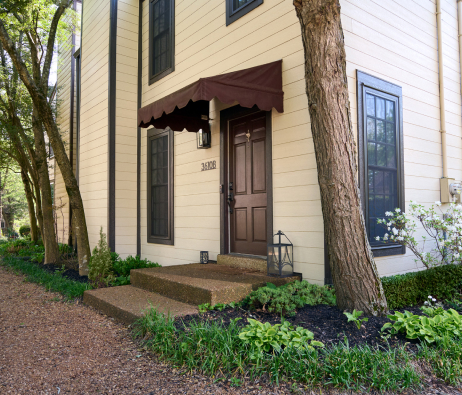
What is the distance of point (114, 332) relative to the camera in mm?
3707

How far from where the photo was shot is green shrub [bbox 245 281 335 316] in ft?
11.6

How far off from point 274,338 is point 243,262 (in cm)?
229

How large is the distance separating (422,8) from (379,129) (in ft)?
7.60

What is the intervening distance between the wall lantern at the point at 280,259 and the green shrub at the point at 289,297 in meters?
0.31

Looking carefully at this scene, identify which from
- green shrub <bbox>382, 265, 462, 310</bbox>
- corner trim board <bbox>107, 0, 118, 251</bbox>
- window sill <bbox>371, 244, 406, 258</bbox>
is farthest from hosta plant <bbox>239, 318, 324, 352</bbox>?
corner trim board <bbox>107, 0, 118, 251</bbox>

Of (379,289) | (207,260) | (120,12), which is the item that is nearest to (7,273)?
(207,260)

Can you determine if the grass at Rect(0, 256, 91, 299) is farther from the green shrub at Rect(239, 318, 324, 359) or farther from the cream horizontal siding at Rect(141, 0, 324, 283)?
the green shrub at Rect(239, 318, 324, 359)

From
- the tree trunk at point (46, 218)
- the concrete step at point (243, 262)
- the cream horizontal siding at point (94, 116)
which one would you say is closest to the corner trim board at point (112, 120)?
the cream horizontal siding at point (94, 116)

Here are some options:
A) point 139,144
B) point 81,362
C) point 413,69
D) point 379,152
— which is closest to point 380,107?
point 379,152

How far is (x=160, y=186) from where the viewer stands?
6.98m

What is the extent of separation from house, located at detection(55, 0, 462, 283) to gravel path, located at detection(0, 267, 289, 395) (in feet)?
6.60

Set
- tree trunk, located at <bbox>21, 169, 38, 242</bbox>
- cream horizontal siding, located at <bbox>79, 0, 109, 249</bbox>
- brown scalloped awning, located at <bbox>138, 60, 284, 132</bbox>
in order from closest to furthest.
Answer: brown scalloped awning, located at <bbox>138, 60, 284, 132</bbox>, cream horizontal siding, located at <bbox>79, 0, 109, 249</bbox>, tree trunk, located at <bbox>21, 169, 38, 242</bbox>

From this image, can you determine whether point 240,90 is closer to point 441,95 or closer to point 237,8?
point 237,8

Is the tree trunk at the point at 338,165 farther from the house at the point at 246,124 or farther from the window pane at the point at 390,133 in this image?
the window pane at the point at 390,133
